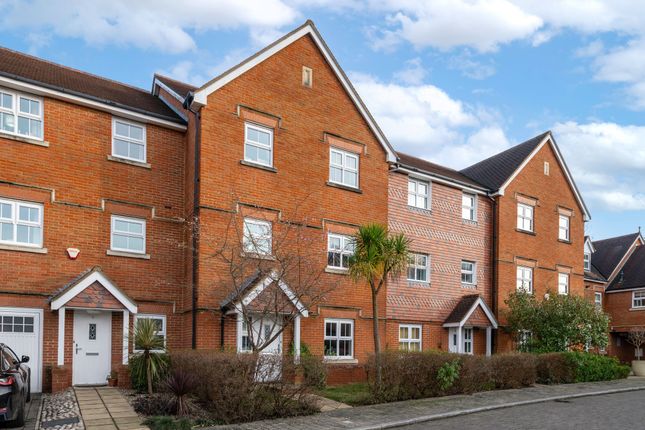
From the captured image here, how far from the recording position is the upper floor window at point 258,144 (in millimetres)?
19125

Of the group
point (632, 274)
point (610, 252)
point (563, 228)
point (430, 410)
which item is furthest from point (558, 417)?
point (610, 252)

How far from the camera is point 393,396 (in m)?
15.9

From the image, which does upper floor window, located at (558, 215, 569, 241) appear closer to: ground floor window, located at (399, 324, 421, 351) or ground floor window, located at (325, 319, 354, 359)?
ground floor window, located at (399, 324, 421, 351)

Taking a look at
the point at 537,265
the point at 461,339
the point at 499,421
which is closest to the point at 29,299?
the point at 499,421

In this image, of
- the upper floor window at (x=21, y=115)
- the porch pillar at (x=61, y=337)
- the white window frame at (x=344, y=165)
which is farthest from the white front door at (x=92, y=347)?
the white window frame at (x=344, y=165)

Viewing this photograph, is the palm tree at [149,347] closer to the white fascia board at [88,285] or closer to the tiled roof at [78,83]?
the white fascia board at [88,285]

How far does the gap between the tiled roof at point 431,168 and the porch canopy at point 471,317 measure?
4.78 metres

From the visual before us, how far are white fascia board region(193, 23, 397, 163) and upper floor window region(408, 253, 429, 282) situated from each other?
4.09 metres

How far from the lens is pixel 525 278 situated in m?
27.9

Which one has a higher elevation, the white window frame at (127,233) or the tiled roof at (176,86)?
the tiled roof at (176,86)

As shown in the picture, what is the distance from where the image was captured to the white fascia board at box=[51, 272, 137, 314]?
15.9 meters

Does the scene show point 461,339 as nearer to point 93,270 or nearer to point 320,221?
point 320,221

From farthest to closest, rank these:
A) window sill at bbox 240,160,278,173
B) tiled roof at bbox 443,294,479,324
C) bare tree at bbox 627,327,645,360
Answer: bare tree at bbox 627,327,645,360
tiled roof at bbox 443,294,479,324
window sill at bbox 240,160,278,173

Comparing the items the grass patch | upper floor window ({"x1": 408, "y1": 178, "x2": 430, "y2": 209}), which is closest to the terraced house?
upper floor window ({"x1": 408, "y1": 178, "x2": 430, "y2": 209})
